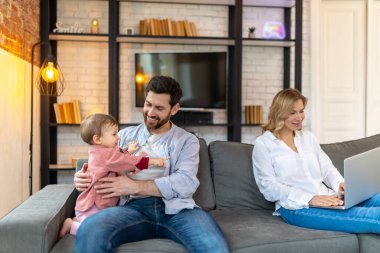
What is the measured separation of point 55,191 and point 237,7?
3230mm

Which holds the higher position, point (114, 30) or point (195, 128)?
point (114, 30)

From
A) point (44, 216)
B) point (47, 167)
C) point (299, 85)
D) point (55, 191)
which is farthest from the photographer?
point (299, 85)

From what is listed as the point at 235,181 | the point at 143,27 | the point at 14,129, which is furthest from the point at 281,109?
the point at 143,27

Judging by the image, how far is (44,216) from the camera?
6.23 feet

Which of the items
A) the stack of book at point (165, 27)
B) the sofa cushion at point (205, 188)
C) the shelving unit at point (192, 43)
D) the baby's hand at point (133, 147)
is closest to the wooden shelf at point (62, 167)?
the shelving unit at point (192, 43)

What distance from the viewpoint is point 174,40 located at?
494 cm

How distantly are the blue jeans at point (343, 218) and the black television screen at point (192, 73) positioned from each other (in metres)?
2.92

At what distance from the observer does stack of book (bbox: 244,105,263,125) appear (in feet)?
17.0

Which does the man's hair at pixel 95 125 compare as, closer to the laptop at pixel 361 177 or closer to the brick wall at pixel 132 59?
the laptop at pixel 361 177

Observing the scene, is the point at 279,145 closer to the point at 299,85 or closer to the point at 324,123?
the point at 299,85

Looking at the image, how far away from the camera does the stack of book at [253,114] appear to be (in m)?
5.17

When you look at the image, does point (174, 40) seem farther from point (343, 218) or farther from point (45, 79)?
point (343, 218)

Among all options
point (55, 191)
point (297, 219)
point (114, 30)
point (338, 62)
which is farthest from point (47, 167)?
point (338, 62)

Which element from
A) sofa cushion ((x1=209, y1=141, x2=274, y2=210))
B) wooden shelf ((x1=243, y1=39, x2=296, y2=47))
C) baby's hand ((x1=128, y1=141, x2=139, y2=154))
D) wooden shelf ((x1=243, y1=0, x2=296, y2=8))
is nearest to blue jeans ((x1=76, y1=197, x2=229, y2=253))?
baby's hand ((x1=128, y1=141, x2=139, y2=154))
